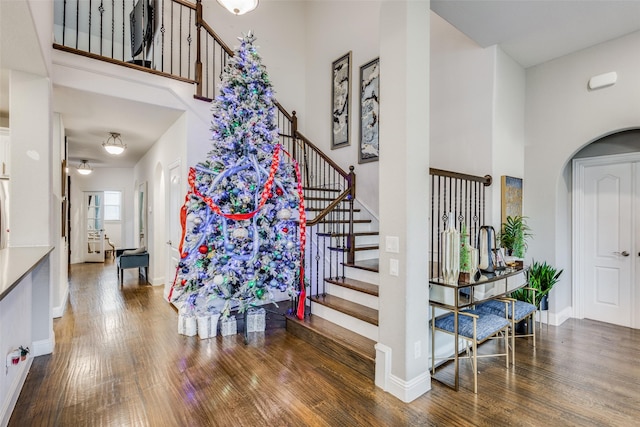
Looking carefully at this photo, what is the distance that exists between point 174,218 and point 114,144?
6.93 ft

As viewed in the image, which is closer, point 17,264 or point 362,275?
point 17,264

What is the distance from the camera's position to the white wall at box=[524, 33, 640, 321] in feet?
11.8

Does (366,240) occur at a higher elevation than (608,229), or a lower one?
lower

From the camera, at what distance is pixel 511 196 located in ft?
12.9

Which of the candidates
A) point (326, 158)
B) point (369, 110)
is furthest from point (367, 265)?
point (369, 110)

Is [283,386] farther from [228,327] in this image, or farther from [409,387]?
[228,327]

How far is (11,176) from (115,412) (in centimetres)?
247

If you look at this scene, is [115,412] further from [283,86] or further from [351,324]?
[283,86]

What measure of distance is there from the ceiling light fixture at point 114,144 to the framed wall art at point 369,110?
170 inches

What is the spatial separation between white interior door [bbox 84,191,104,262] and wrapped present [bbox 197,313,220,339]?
8.06 metres

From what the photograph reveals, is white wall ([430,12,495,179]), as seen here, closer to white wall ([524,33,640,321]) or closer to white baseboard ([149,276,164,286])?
white wall ([524,33,640,321])

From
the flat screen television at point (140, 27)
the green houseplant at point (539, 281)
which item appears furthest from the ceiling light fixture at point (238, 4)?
the green houseplant at point (539, 281)

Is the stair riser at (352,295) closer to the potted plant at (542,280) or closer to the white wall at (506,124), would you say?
the white wall at (506,124)

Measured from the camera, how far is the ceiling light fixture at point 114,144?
5637 millimetres
